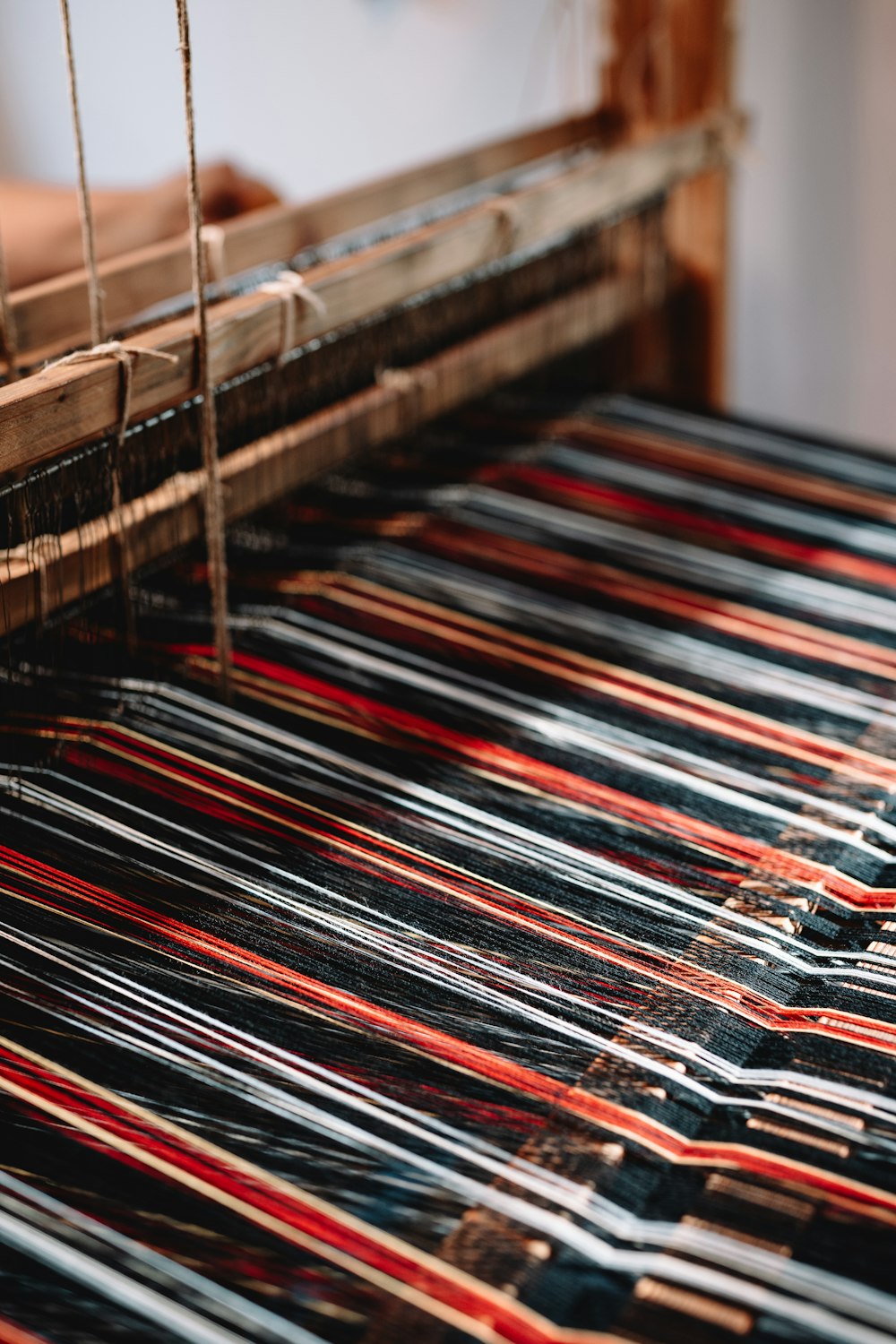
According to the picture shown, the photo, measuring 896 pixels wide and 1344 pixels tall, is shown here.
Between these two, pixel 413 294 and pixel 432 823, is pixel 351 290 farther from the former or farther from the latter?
pixel 432 823

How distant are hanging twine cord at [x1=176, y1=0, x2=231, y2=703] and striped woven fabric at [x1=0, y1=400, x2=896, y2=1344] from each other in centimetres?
6

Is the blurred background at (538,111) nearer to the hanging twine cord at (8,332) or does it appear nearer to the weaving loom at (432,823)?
the weaving loom at (432,823)

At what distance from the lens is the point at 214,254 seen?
1.65m

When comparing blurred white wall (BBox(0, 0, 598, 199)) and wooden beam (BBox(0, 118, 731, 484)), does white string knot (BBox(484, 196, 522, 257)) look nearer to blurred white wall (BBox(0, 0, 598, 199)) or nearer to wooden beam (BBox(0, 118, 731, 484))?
wooden beam (BBox(0, 118, 731, 484))

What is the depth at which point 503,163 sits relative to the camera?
7.05ft

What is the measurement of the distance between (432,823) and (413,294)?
2.21 feet

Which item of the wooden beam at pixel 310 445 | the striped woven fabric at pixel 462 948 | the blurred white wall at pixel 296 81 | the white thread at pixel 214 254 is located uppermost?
the blurred white wall at pixel 296 81

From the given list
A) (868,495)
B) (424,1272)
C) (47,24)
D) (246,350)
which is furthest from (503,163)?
(47,24)

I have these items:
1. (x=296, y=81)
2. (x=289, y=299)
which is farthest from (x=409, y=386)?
(x=296, y=81)

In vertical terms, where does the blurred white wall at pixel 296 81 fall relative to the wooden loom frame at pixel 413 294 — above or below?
above

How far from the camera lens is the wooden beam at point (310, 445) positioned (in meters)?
1.22

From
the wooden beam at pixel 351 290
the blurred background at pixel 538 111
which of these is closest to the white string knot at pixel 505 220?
the wooden beam at pixel 351 290

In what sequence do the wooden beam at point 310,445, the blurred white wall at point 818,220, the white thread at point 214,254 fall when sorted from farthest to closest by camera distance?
the blurred white wall at point 818,220 → the white thread at point 214,254 → the wooden beam at point 310,445

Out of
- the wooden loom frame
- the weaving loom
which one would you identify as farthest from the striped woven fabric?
the wooden loom frame
